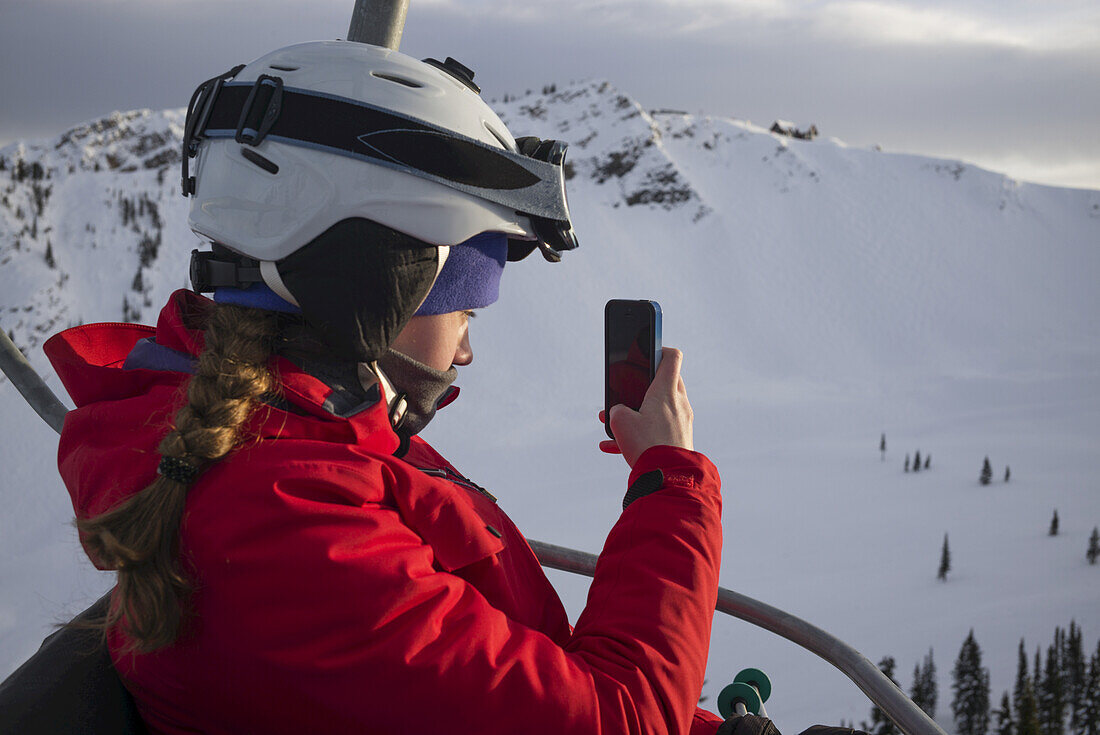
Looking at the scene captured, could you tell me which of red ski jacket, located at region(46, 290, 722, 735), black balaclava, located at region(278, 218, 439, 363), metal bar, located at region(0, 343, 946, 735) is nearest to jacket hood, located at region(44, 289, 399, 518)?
red ski jacket, located at region(46, 290, 722, 735)

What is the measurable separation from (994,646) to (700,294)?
2695 centimetres

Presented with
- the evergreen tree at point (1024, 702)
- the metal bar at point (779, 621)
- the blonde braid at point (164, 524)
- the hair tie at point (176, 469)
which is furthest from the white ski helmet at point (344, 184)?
the evergreen tree at point (1024, 702)

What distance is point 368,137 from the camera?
1543 mm

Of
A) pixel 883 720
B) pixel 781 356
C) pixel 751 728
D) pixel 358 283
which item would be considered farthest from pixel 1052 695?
pixel 358 283

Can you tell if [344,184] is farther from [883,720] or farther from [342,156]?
[883,720]

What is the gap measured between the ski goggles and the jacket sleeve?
75cm

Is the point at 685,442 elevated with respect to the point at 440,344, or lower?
lower

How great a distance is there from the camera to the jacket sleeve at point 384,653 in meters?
1.09

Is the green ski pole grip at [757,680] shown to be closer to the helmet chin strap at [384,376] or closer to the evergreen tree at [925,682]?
the helmet chin strap at [384,376]

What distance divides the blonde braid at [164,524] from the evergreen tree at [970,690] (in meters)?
27.2

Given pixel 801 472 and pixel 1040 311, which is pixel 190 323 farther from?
pixel 1040 311

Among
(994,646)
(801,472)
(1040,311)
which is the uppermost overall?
(1040,311)

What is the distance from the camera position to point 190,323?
1.48 m

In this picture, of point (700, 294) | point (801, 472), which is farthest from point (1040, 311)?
point (801, 472)
